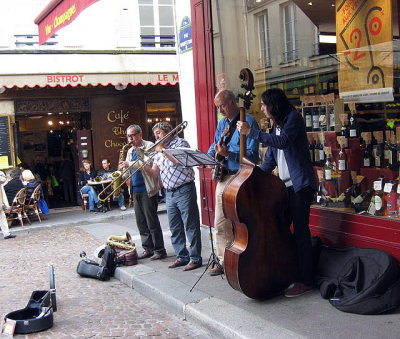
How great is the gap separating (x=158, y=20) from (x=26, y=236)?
22.7 ft

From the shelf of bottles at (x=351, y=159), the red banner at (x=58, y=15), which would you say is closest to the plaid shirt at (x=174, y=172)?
the shelf of bottles at (x=351, y=159)

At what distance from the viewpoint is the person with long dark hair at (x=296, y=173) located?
4.26 meters

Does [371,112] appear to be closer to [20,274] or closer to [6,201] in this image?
[20,274]

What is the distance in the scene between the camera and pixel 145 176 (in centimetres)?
613

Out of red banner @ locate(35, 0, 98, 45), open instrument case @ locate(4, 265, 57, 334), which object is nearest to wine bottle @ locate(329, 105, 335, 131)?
open instrument case @ locate(4, 265, 57, 334)

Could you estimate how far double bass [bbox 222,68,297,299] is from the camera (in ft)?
13.5

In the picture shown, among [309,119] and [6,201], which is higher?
[309,119]

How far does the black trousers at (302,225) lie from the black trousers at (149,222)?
2289mm

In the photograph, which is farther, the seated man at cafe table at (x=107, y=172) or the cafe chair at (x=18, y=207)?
the seated man at cafe table at (x=107, y=172)

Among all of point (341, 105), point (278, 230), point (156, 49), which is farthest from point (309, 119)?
point (156, 49)

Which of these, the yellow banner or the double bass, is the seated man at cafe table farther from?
the double bass

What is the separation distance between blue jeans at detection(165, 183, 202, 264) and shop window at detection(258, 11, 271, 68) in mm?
2115

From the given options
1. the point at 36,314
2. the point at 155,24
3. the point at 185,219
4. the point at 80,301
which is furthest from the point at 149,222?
the point at 155,24

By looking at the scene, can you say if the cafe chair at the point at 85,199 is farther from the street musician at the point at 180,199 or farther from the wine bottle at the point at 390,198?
the wine bottle at the point at 390,198
